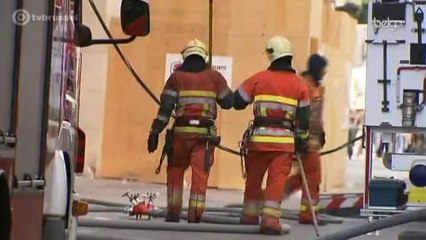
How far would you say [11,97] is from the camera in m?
4.82

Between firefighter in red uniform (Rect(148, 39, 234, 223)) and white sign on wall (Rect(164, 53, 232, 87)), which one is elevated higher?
white sign on wall (Rect(164, 53, 232, 87))

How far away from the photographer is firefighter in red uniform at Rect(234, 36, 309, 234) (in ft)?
32.1

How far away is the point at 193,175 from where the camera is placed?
10070 mm

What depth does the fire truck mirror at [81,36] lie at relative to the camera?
20.5ft

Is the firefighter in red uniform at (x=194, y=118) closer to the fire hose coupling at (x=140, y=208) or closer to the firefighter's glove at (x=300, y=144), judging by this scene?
the fire hose coupling at (x=140, y=208)

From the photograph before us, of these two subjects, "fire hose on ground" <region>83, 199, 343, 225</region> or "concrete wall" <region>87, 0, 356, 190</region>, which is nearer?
"fire hose on ground" <region>83, 199, 343, 225</region>

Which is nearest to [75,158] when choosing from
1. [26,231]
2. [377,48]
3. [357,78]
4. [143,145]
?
[26,231]

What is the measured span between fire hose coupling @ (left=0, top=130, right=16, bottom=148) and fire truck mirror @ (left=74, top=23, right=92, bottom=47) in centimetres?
149

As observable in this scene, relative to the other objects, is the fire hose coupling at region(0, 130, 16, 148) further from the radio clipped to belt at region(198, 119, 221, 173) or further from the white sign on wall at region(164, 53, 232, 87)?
the white sign on wall at region(164, 53, 232, 87)


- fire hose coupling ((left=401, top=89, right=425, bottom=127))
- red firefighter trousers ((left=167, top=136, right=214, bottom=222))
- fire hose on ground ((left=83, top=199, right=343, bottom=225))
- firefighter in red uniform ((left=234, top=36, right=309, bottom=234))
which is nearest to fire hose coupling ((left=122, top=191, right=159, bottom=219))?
fire hose on ground ((left=83, top=199, right=343, bottom=225))

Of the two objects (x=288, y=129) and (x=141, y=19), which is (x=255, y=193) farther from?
(x=141, y=19)

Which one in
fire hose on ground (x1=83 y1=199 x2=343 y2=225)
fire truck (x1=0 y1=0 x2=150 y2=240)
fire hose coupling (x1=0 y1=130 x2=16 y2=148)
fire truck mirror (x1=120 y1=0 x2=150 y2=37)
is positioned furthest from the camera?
fire hose on ground (x1=83 y1=199 x2=343 y2=225)

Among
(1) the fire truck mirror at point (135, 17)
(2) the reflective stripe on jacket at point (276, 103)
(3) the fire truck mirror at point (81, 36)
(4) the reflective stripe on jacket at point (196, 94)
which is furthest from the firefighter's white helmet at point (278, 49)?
(1) the fire truck mirror at point (135, 17)

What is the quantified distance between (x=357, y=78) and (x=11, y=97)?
26.3 meters
